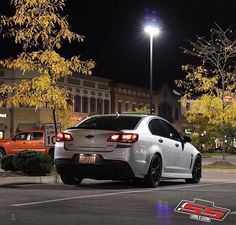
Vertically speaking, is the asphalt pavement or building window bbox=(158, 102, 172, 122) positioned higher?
building window bbox=(158, 102, 172, 122)

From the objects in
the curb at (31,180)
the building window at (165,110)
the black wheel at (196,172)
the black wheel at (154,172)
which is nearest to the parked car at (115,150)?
the black wheel at (154,172)

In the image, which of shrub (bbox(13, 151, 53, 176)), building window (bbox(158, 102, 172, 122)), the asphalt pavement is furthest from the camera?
building window (bbox(158, 102, 172, 122))

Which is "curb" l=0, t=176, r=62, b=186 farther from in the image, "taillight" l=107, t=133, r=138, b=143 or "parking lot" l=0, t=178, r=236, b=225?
"taillight" l=107, t=133, r=138, b=143

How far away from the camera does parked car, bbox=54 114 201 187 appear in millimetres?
12664

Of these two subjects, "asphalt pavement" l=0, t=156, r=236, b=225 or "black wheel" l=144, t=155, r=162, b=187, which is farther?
"black wheel" l=144, t=155, r=162, b=187

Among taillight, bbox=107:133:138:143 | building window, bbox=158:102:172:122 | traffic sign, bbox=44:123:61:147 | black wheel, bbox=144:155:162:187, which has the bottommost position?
black wheel, bbox=144:155:162:187

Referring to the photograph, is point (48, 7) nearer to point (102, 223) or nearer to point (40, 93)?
point (40, 93)

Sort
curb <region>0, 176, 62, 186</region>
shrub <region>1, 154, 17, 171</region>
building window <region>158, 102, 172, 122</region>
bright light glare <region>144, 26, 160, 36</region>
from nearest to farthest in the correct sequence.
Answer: curb <region>0, 176, 62, 186</region> < shrub <region>1, 154, 17, 171</region> < bright light glare <region>144, 26, 160, 36</region> < building window <region>158, 102, 172, 122</region>

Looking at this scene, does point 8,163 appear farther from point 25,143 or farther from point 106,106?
point 106,106

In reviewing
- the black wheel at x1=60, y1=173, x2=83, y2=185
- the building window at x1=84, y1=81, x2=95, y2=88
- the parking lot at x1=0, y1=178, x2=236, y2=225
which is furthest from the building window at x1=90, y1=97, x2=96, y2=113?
the parking lot at x1=0, y1=178, x2=236, y2=225

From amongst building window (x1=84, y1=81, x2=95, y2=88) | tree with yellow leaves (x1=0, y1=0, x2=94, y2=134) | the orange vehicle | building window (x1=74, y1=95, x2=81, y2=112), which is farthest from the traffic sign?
building window (x1=84, y1=81, x2=95, y2=88)

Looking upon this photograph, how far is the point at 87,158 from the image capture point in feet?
42.0

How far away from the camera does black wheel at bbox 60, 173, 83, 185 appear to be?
13555mm

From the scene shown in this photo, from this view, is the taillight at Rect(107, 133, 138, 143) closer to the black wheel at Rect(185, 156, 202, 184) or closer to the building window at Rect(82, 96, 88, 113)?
the black wheel at Rect(185, 156, 202, 184)
